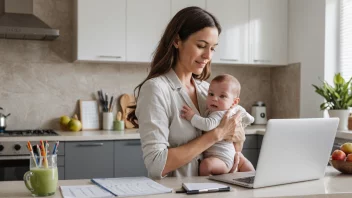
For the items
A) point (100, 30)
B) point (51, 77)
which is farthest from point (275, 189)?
point (51, 77)

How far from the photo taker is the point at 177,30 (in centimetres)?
192

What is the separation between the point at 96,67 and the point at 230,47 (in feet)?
3.95

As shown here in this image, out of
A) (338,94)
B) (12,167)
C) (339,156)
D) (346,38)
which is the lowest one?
(12,167)

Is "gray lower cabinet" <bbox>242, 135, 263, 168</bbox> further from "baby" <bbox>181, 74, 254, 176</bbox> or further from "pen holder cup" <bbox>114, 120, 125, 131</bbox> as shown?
"baby" <bbox>181, 74, 254, 176</bbox>

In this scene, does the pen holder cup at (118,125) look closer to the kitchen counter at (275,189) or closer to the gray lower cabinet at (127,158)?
the gray lower cabinet at (127,158)

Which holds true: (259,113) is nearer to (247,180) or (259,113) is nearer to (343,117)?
(343,117)

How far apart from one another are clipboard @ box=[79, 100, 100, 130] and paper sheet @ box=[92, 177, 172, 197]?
2.43 meters

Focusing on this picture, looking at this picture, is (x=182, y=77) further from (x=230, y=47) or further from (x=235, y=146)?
(x=230, y=47)

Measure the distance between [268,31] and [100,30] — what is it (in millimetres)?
1563

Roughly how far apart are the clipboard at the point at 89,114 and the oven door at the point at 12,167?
0.77m

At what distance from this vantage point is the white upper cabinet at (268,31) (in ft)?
14.0

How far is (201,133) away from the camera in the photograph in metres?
2.01

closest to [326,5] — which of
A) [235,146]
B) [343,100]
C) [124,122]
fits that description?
[343,100]

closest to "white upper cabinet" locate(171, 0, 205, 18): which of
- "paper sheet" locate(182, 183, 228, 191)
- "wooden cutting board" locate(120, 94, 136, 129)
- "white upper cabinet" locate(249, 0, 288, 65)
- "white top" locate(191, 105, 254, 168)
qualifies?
"white upper cabinet" locate(249, 0, 288, 65)
